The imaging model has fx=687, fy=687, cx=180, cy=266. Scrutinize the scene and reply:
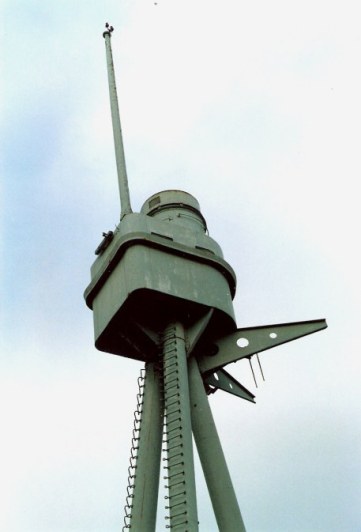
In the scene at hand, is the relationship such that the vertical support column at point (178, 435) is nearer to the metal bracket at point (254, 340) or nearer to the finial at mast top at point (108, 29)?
the metal bracket at point (254, 340)

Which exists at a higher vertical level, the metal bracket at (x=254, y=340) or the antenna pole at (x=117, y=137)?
the antenna pole at (x=117, y=137)

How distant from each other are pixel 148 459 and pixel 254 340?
5.46 meters

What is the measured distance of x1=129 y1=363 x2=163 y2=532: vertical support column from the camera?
778 inches

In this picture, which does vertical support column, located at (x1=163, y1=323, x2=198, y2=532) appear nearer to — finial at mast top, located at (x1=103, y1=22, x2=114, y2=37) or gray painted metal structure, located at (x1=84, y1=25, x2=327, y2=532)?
gray painted metal structure, located at (x1=84, y1=25, x2=327, y2=532)

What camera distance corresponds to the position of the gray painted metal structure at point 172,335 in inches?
786

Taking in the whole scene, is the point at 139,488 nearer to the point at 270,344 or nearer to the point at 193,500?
the point at 193,500

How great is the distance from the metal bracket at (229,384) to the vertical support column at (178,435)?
2896 millimetres

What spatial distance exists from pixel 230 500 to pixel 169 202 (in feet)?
39.6

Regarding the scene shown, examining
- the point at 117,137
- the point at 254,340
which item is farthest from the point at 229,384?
the point at 117,137

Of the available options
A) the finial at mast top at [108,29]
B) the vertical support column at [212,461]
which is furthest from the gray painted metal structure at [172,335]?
the finial at mast top at [108,29]

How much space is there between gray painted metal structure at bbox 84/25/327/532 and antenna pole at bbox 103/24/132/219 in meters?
0.30

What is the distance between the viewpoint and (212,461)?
66.3 ft

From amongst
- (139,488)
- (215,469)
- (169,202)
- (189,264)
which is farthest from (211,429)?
(169,202)

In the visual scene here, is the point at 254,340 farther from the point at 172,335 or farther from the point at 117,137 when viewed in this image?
the point at 117,137
